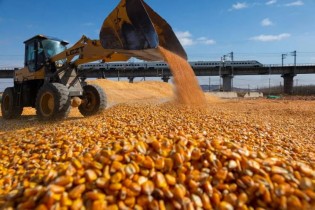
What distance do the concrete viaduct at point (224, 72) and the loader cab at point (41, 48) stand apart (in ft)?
123

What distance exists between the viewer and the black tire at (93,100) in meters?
10.2

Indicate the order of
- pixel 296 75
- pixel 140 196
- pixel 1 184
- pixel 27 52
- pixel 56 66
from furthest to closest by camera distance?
pixel 296 75 → pixel 27 52 → pixel 56 66 → pixel 1 184 → pixel 140 196

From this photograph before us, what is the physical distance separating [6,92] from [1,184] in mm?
9532

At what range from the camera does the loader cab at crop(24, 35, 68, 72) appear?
34.6 ft

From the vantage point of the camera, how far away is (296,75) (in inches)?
2431

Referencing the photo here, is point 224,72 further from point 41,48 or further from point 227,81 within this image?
point 41,48

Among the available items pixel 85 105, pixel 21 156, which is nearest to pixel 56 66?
pixel 85 105

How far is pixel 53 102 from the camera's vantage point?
861 cm

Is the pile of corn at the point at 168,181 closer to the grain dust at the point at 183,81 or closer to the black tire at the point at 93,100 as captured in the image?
the grain dust at the point at 183,81

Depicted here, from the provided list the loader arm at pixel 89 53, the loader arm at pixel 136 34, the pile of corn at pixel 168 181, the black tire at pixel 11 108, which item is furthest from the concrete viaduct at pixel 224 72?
the pile of corn at pixel 168 181

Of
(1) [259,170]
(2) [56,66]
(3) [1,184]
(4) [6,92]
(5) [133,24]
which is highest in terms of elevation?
(5) [133,24]

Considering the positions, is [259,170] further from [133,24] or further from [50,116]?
[50,116]

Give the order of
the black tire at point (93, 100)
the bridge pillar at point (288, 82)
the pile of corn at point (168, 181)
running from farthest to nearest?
1. the bridge pillar at point (288, 82)
2. the black tire at point (93, 100)
3. the pile of corn at point (168, 181)

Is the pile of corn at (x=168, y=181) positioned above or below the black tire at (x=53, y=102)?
below
